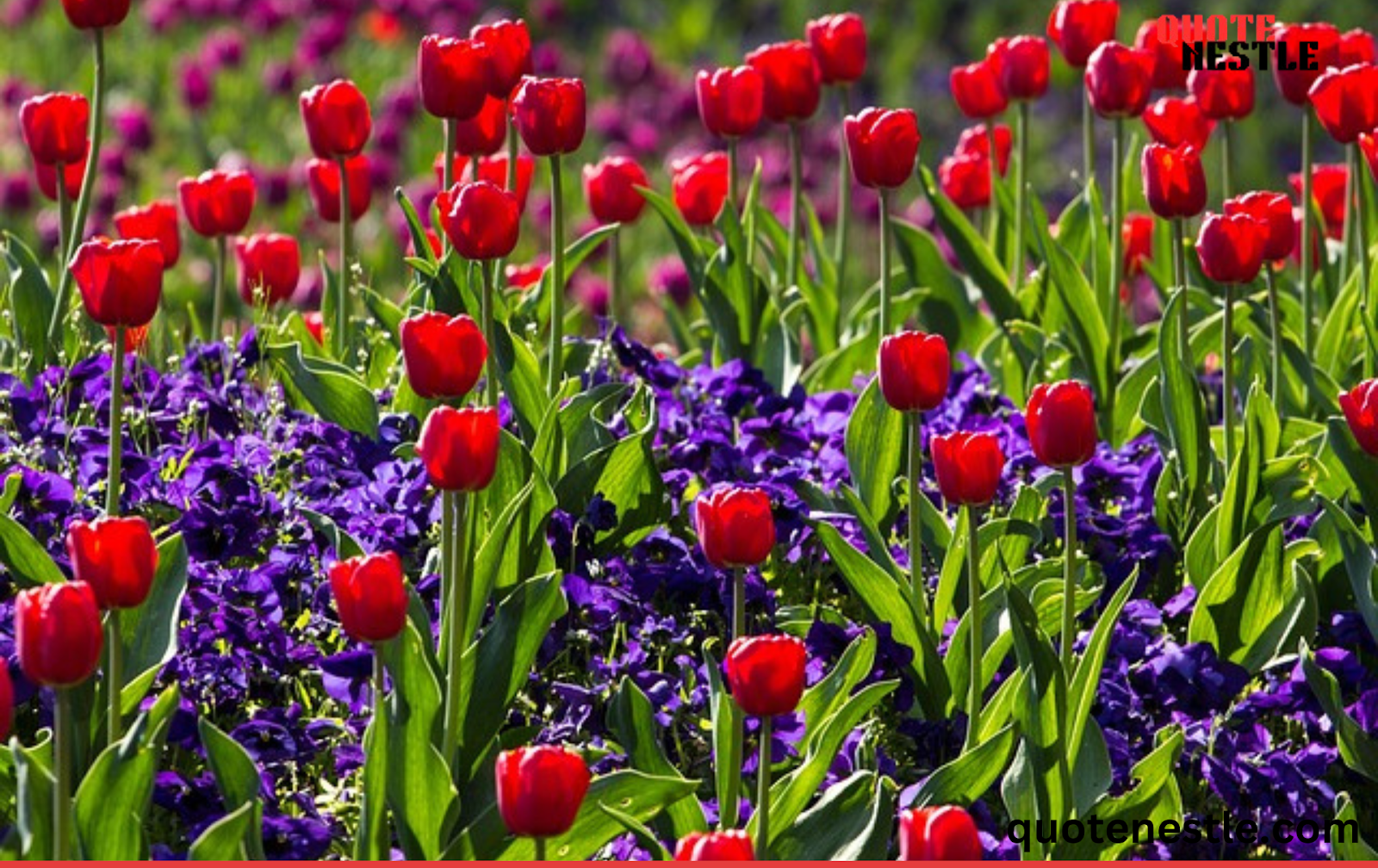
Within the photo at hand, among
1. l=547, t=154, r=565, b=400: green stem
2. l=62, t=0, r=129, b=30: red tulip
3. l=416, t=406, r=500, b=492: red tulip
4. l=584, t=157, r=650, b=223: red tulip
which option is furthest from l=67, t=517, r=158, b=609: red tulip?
l=584, t=157, r=650, b=223: red tulip

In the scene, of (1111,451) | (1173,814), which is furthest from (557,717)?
(1111,451)

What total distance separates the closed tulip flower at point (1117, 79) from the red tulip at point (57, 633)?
2030 millimetres

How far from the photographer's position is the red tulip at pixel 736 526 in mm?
2447

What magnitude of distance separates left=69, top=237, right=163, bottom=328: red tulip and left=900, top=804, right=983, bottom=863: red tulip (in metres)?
1.08

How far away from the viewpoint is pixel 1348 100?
3.45 metres

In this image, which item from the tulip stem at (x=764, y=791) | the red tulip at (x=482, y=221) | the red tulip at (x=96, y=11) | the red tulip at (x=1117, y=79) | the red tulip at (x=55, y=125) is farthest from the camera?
the red tulip at (x=1117, y=79)

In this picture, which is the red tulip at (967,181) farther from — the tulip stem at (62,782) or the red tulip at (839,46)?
the tulip stem at (62,782)

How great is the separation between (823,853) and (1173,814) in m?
0.48

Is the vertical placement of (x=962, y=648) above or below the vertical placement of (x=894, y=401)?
below

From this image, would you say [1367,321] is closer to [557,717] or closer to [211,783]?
[557,717]

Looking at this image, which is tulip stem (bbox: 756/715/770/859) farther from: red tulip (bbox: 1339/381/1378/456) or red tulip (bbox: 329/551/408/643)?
red tulip (bbox: 1339/381/1378/456)

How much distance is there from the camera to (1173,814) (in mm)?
2703

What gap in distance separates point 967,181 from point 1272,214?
118cm

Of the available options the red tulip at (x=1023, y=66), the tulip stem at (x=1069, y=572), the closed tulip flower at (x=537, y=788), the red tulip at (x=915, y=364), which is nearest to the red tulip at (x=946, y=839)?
the closed tulip flower at (x=537, y=788)
